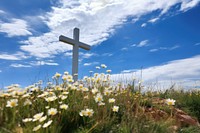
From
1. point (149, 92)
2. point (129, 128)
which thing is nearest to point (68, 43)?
point (149, 92)

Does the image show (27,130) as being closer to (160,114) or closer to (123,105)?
(123,105)

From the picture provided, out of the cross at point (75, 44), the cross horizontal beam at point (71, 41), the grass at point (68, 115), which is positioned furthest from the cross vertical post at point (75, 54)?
the grass at point (68, 115)

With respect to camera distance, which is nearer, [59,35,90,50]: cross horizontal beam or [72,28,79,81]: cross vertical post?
[59,35,90,50]: cross horizontal beam

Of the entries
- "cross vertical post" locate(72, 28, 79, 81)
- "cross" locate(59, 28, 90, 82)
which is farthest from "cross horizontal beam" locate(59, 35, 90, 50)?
"cross vertical post" locate(72, 28, 79, 81)

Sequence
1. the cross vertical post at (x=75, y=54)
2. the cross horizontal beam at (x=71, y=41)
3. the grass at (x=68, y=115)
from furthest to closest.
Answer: the cross vertical post at (x=75, y=54) → the cross horizontal beam at (x=71, y=41) → the grass at (x=68, y=115)

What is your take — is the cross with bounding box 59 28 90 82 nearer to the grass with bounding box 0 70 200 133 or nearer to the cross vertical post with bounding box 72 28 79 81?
the cross vertical post with bounding box 72 28 79 81

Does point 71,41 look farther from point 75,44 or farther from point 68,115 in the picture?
point 68,115

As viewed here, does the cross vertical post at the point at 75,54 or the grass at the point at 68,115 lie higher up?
the cross vertical post at the point at 75,54

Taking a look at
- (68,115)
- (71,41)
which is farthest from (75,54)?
(68,115)

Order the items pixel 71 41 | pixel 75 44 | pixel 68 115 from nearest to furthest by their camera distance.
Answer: pixel 68 115 < pixel 71 41 < pixel 75 44

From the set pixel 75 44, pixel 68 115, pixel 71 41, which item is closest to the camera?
pixel 68 115

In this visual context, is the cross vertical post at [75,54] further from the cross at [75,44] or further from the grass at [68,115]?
the grass at [68,115]

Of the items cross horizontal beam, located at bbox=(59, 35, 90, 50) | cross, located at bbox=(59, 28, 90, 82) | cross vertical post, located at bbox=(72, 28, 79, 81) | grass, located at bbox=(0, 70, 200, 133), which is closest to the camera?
grass, located at bbox=(0, 70, 200, 133)

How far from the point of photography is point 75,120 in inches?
132
